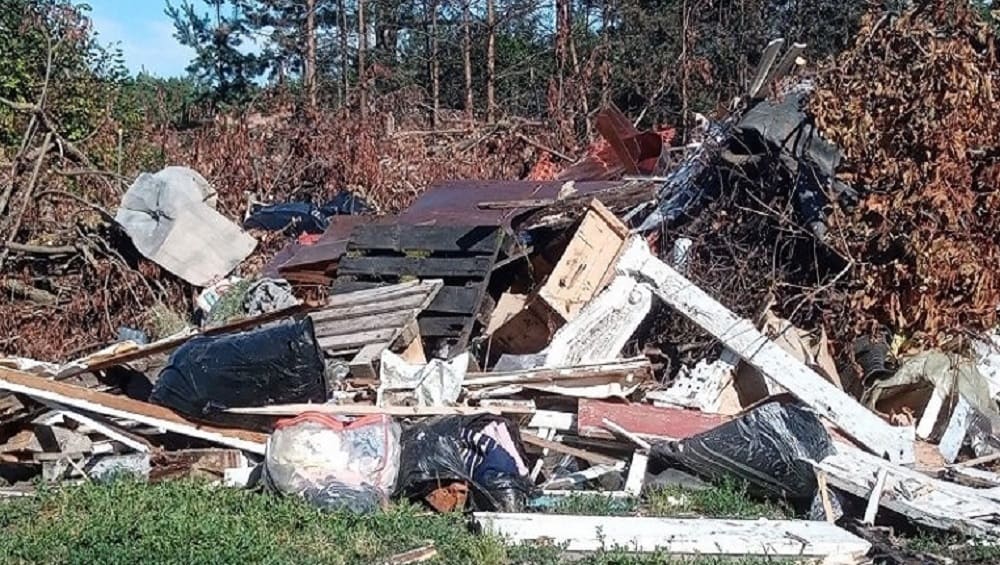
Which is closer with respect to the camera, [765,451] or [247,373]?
[765,451]

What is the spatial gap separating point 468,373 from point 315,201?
477cm

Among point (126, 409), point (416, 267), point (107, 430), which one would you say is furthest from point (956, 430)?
point (107, 430)

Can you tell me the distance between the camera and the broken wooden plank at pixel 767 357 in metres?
5.89

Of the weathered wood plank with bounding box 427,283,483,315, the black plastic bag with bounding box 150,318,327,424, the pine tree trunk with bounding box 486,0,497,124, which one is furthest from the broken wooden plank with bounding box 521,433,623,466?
the pine tree trunk with bounding box 486,0,497,124

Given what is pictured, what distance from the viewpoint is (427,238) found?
24.0 ft

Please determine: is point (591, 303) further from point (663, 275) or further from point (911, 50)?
point (911, 50)

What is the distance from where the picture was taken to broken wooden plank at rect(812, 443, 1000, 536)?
4.83 m

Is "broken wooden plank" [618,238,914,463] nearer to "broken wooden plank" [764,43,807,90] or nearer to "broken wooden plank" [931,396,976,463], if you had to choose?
"broken wooden plank" [931,396,976,463]

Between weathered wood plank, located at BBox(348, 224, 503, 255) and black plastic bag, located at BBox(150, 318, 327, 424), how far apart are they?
181cm

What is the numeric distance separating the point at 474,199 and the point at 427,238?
88cm

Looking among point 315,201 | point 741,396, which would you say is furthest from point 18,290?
point 741,396

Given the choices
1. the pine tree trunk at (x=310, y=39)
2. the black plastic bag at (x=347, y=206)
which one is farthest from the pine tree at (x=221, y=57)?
the black plastic bag at (x=347, y=206)

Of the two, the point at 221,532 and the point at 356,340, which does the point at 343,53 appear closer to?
the point at 356,340

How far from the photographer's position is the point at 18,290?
329 inches
